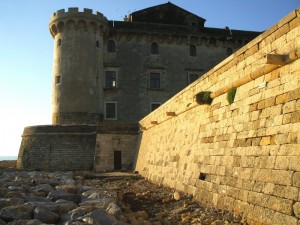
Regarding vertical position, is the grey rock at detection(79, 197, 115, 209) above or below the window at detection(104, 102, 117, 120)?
below

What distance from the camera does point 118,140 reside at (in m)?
21.8

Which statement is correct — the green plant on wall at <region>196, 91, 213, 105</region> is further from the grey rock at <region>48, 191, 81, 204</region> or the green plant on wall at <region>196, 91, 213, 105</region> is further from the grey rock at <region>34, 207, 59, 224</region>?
the grey rock at <region>34, 207, 59, 224</region>

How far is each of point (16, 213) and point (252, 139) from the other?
492cm

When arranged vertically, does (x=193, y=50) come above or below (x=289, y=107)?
above

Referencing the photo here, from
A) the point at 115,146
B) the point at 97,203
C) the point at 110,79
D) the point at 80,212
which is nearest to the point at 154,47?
the point at 110,79

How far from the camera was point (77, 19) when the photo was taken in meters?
25.3

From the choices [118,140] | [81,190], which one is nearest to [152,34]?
[118,140]

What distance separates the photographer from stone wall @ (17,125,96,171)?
73.2 ft

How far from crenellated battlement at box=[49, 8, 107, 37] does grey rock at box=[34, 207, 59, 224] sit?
20.7 m

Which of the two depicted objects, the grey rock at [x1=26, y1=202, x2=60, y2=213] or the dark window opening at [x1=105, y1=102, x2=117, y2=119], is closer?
the grey rock at [x1=26, y1=202, x2=60, y2=213]

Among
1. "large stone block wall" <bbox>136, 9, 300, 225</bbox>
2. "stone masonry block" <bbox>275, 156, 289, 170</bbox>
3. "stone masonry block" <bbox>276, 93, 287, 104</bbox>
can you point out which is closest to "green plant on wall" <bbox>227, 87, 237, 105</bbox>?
"large stone block wall" <bbox>136, 9, 300, 225</bbox>

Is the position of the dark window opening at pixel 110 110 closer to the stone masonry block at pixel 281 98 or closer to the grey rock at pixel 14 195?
the grey rock at pixel 14 195

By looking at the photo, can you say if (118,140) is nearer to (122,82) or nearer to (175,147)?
(122,82)

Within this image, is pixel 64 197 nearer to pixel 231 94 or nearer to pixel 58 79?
pixel 231 94
